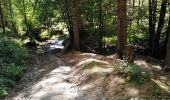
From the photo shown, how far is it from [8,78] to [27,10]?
79.8ft

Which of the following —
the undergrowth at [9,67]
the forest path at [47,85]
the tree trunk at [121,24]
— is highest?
the tree trunk at [121,24]

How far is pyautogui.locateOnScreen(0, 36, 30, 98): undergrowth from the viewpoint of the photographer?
40.4 ft

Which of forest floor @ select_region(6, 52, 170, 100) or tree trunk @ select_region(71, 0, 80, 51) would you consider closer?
forest floor @ select_region(6, 52, 170, 100)

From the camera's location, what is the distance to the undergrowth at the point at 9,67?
485 inches

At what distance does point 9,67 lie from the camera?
48.1 feet

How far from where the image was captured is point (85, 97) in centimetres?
1012

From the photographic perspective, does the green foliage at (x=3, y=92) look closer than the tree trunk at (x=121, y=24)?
Yes

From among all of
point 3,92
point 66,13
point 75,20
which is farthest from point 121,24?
point 66,13

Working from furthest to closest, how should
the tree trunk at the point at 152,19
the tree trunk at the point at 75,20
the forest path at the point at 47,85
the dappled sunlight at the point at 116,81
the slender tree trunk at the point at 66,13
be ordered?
the slender tree trunk at the point at 66,13 < the tree trunk at the point at 152,19 < the tree trunk at the point at 75,20 < the forest path at the point at 47,85 < the dappled sunlight at the point at 116,81

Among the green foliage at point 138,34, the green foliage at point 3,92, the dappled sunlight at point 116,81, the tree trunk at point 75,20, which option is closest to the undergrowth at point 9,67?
the green foliage at point 3,92

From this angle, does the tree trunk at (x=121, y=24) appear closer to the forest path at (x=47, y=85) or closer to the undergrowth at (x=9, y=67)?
the forest path at (x=47, y=85)

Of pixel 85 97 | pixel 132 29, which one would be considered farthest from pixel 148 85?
pixel 132 29

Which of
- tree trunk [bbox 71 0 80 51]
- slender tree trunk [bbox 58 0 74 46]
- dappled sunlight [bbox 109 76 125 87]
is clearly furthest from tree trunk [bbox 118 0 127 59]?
slender tree trunk [bbox 58 0 74 46]

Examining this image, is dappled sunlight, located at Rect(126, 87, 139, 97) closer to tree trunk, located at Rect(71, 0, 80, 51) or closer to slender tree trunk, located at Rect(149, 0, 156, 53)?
tree trunk, located at Rect(71, 0, 80, 51)
